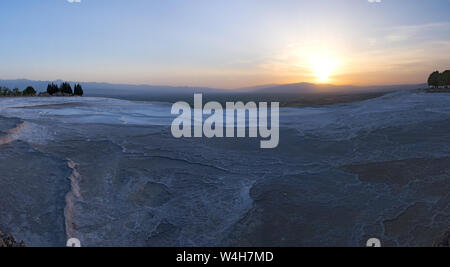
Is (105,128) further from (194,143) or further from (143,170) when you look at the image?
(143,170)

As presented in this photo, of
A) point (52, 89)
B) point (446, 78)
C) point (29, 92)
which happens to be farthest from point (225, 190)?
point (446, 78)

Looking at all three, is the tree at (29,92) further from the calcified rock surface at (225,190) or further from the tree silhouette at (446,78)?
the tree silhouette at (446,78)

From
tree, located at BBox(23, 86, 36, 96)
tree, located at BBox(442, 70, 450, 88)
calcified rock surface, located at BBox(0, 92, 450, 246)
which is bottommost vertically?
calcified rock surface, located at BBox(0, 92, 450, 246)

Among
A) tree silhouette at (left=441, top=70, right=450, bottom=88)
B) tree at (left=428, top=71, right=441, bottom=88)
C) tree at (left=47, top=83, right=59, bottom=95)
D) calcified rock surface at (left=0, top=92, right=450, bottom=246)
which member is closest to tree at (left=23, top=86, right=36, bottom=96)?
tree at (left=47, top=83, right=59, bottom=95)

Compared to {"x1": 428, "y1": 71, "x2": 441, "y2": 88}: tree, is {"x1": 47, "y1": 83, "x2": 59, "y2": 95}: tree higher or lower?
lower

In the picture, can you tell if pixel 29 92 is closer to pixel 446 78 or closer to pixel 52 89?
pixel 52 89

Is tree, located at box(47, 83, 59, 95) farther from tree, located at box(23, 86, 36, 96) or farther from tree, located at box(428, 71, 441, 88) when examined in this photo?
tree, located at box(428, 71, 441, 88)

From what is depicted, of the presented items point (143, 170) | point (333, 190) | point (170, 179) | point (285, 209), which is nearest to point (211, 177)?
point (170, 179)
